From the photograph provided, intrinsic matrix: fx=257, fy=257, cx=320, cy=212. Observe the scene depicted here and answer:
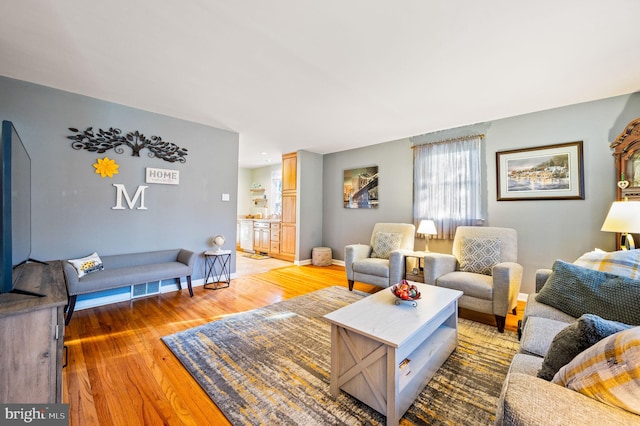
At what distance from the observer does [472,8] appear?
1655mm

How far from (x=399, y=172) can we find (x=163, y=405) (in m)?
4.31

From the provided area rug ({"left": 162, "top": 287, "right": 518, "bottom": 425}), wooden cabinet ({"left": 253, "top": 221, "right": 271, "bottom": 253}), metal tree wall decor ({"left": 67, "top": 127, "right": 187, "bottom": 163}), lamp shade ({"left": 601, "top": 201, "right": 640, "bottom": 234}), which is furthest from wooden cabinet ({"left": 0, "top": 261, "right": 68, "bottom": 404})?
wooden cabinet ({"left": 253, "top": 221, "right": 271, "bottom": 253})

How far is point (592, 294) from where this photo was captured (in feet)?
5.32

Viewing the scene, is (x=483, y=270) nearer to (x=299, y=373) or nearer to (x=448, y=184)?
(x=448, y=184)

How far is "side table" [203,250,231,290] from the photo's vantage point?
3947 millimetres

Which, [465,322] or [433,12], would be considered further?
[465,322]

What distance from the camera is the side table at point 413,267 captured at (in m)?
3.30

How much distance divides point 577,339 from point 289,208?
5186mm

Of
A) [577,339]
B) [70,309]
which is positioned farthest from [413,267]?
[70,309]

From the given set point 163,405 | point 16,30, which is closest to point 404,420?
point 163,405

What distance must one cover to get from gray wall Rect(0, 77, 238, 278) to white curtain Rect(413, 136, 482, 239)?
10.3 feet

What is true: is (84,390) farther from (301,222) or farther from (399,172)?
(399,172)

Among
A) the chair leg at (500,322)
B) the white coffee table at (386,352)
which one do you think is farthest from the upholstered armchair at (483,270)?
the white coffee table at (386,352)

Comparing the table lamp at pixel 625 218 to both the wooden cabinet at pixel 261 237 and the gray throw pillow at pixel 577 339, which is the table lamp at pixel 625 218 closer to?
the gray throw pillow at pixel 577 339
